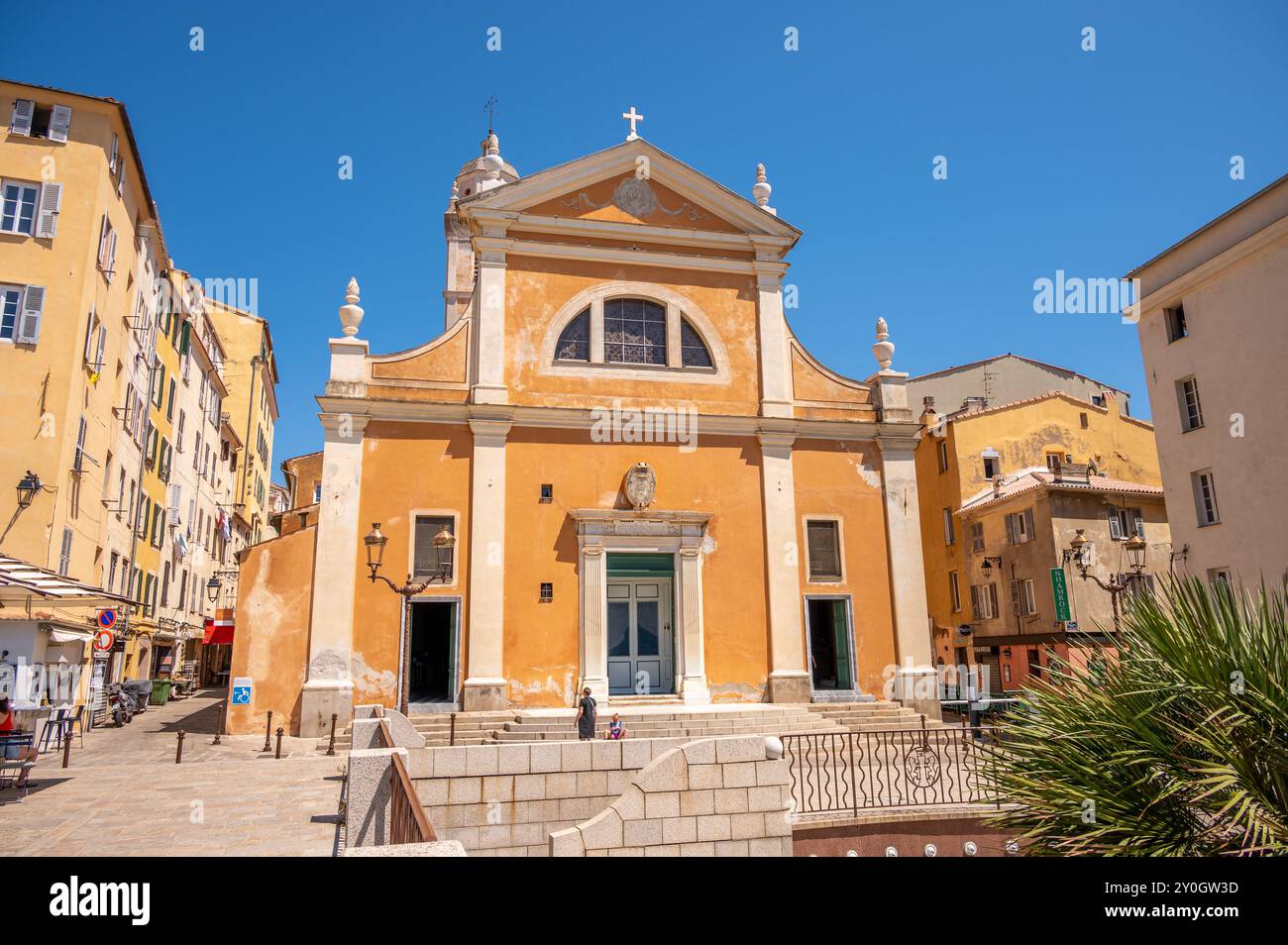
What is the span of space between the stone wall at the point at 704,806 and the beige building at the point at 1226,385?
1436cm

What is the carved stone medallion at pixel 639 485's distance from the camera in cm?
1973

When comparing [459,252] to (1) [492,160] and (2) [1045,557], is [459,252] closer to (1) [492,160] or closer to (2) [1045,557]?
(1) [492,160]

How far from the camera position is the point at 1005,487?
107ft

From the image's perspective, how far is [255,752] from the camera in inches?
628

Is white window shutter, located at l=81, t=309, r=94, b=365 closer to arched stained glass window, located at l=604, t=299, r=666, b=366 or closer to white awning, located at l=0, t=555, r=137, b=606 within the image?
white awning, located at l=0, t=555, r=137, b=606

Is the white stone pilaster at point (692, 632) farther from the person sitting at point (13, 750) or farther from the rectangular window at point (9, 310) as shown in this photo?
the rectangular window at point (9, 310)

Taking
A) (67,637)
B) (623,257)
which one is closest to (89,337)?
(67,637)

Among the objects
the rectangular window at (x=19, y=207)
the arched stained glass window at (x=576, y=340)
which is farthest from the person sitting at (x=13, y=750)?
the rectangular window at (x=19, y=207)

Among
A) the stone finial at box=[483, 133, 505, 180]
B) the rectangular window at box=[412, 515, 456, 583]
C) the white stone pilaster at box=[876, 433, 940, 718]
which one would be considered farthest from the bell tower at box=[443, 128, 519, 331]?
the white stone pilaster at box=[876, 433, 940, 718]

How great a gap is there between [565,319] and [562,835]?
1463 centimetres

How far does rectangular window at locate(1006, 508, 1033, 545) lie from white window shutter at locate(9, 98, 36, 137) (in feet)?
105

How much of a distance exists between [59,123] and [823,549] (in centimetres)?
2160
